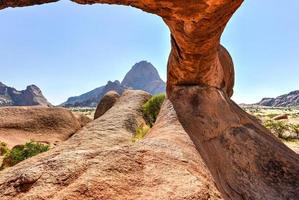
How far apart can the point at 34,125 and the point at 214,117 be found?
73.8 feet

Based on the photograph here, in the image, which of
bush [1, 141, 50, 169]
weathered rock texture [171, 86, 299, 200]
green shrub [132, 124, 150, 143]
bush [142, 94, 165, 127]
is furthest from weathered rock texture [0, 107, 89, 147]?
A: weathered rock texture [171, 86, 299, 200]

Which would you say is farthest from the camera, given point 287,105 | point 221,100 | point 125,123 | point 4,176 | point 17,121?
point 287,105

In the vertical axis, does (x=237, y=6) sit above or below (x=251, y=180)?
above

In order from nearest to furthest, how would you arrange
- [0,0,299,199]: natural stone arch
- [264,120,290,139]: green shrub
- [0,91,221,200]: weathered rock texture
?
[0,91,221,200]: weathered rock texture → [0,0,299,199]: natural stone arch → [264,120,290,139]: green shrub

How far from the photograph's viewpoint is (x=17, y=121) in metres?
30.1

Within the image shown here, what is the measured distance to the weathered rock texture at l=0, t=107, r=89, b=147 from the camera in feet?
94.9

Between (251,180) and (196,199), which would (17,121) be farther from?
(196,199)

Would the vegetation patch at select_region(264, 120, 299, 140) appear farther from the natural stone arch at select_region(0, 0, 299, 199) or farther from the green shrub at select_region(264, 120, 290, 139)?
the natural stone arch at select_region(0, 0, 299, 199)

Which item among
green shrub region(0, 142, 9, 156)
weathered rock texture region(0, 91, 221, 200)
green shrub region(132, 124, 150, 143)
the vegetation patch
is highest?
weathered rock texture region(0, 91, 221, 200)

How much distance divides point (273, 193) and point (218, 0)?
5042 millimetres

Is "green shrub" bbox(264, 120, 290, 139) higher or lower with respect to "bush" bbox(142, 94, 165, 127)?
lower

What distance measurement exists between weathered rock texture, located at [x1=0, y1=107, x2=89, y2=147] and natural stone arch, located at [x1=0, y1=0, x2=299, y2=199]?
18.6m

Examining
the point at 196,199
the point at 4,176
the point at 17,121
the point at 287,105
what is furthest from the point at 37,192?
the point at 287,105

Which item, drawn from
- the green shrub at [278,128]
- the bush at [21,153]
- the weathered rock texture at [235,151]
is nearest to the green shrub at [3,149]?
the bush at [21,153]
